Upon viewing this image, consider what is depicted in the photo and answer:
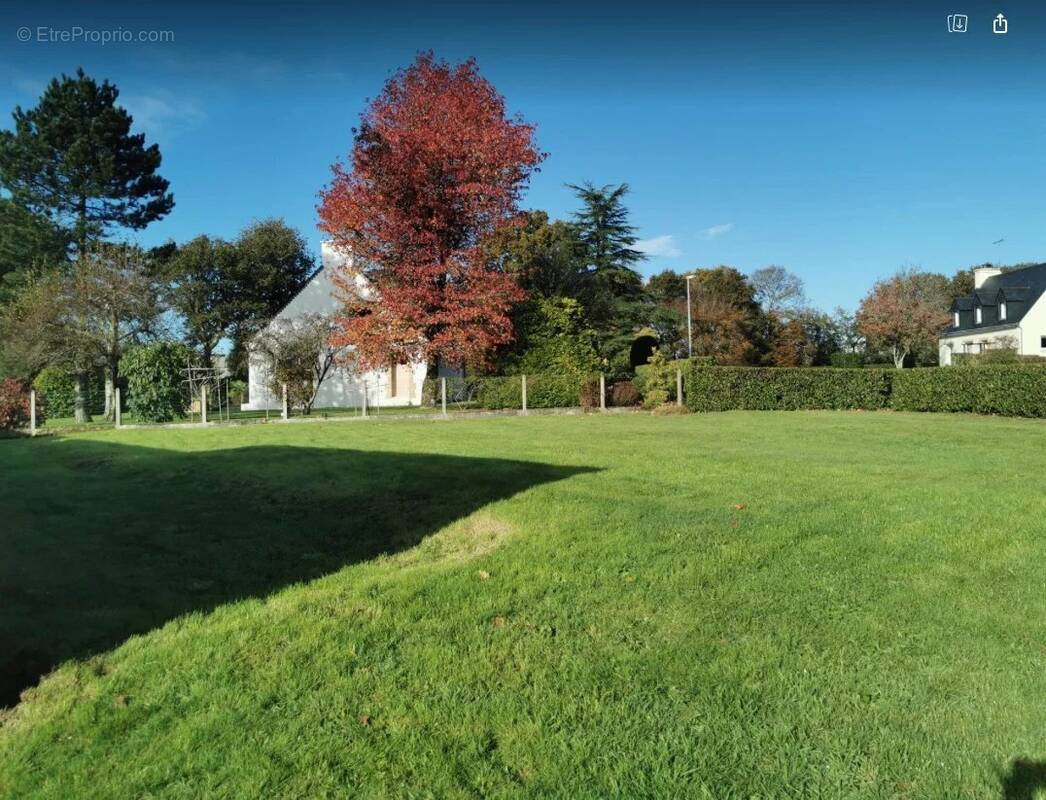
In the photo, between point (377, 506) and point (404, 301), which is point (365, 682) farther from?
point (404, 301)

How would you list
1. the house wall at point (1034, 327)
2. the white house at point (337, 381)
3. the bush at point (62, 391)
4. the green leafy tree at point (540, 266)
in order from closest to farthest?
1. the green leafy tree at point (540, 266)
2. the bush at point (62, 391)
3. the white house at point (337, 381)
4. the house wall at point (1034, 327)

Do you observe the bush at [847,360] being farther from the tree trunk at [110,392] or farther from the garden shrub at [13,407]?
the garden shrub at [13,407]

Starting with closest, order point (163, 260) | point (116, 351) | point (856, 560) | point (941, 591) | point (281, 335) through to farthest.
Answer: point (941, 591) < point (856, 560) < point (281, 335) < point (116, 351) < point (163, 260)

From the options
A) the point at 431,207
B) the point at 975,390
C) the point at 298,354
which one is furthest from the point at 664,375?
the point at 298,354

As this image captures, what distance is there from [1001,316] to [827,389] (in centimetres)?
3326

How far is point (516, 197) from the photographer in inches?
911

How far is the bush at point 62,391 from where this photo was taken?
27141 mm

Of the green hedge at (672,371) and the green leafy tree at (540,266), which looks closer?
the green hedge at (672,371)

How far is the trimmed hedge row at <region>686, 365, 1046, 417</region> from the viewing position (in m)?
19.6

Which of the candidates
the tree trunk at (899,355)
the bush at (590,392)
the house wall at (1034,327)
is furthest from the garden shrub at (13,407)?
the house wall at (1034,327)

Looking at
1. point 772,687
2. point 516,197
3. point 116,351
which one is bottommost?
point 772,687

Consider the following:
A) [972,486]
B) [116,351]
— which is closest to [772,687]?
[972,486]

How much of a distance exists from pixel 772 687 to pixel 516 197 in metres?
21.9

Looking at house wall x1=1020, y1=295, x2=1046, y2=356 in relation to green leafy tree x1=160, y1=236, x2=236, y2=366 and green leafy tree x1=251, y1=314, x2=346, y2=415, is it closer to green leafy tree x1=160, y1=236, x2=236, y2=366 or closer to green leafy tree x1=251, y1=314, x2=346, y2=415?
green leafy tree x1=251, y1=314, x2=346, y2=415
